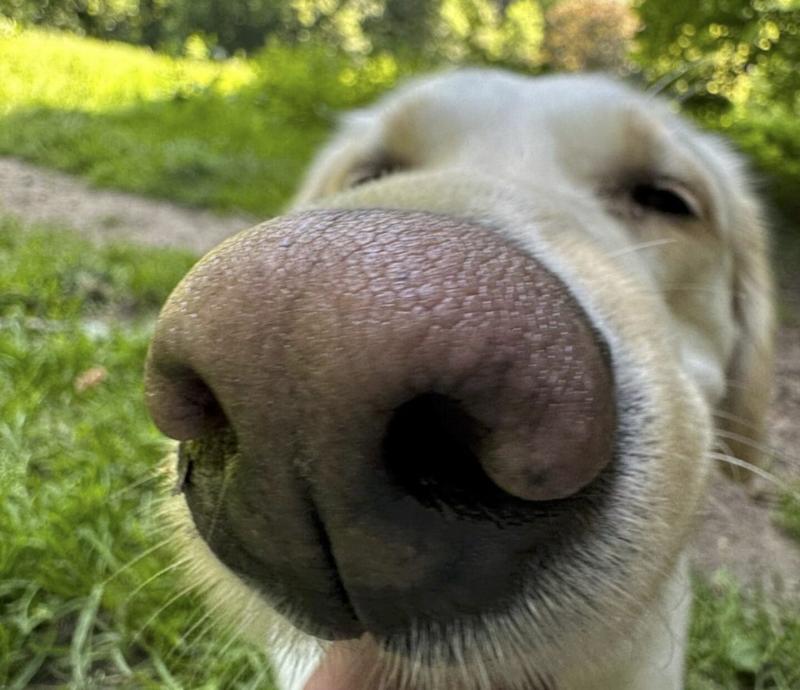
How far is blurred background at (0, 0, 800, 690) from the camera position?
8.30 feet

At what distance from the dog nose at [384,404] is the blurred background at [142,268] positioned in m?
0.44

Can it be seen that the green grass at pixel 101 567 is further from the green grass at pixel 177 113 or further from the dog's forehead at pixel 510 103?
the green grass at pixel 177 113

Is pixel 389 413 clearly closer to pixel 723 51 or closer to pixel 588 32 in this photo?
pixel 723 51

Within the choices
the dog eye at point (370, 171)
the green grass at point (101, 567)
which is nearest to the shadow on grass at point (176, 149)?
the green grass at point (101, 567)

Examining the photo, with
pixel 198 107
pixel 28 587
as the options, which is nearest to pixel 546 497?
pixel 28 587

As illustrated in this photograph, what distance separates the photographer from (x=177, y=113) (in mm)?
12422

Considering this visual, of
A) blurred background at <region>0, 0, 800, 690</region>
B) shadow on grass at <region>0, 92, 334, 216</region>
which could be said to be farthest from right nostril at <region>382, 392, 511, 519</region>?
shadow on grass at <region>0, 92, 334, 216</region>

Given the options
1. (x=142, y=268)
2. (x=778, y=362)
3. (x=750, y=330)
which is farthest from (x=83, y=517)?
(x=778, y=362)

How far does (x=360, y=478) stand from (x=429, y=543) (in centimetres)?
12

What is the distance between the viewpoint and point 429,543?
0.96m

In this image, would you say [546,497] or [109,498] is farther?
[109,498]

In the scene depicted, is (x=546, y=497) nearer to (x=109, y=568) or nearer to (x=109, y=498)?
(x=109, y=568)

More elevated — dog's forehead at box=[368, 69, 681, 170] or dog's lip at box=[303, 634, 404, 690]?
dog's forehead at box=[368, 69, 681, 170]

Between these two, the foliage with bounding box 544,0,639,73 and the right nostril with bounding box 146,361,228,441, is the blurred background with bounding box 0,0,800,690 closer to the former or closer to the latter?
the right nostril with bounding box 146,361,228,441
